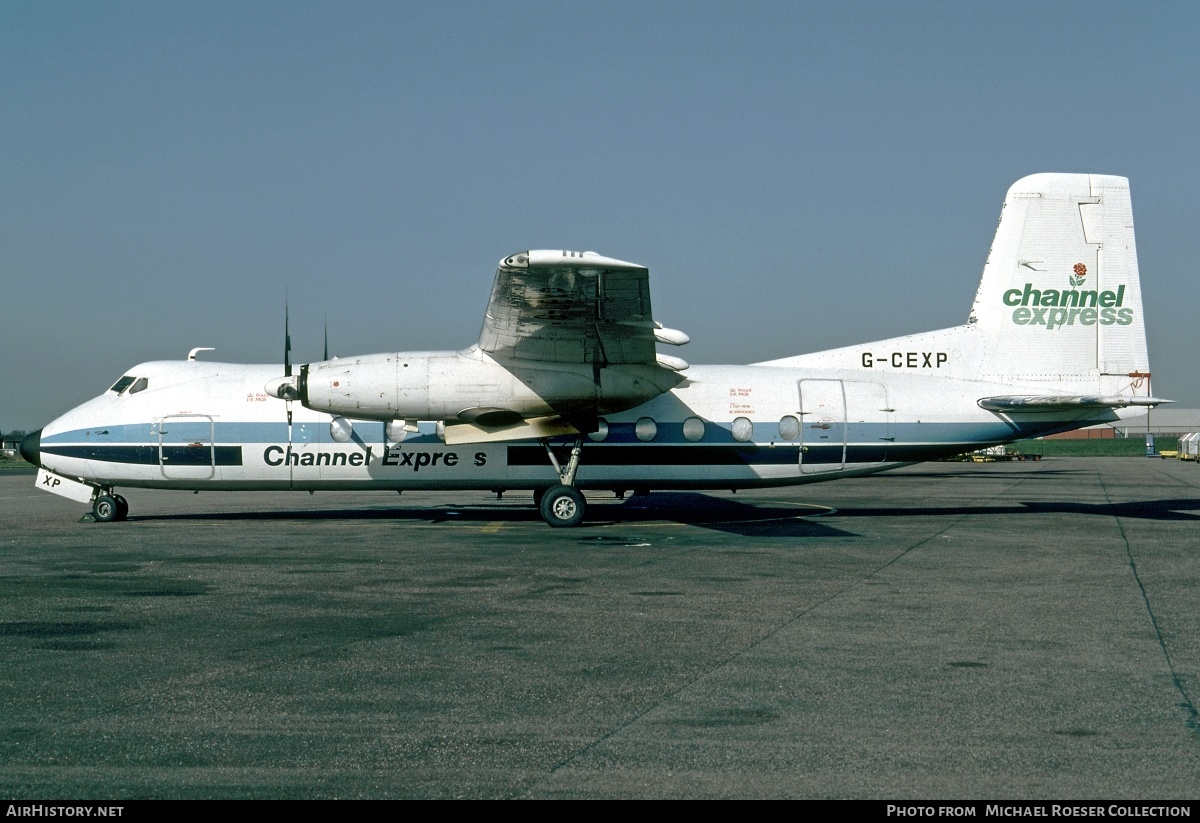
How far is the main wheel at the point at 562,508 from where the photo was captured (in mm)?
19938

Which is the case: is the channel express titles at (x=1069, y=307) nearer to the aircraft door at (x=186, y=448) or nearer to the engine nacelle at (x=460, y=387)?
the engine nacelle at (x=460, y=387)

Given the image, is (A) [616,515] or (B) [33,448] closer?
(B) [33,448]

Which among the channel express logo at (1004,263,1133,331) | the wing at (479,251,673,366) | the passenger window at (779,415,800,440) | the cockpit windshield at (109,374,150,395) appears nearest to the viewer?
the wing at (479,251,673,366)

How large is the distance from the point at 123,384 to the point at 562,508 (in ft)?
→ 32.7

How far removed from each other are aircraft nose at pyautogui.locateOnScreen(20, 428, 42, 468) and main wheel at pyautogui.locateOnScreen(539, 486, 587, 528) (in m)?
10.7

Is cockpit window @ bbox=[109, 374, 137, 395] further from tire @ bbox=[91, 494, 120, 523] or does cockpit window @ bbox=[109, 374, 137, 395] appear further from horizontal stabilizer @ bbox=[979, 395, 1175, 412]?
horizontal stabilizer @ bbox=[979, 395, 1175, 412]

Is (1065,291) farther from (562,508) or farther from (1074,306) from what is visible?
(562,508)

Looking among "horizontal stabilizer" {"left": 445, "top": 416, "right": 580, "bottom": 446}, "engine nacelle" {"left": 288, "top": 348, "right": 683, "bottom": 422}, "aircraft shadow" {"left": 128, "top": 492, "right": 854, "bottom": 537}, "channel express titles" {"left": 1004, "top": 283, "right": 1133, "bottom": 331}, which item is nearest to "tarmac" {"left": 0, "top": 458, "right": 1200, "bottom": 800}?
"engine nacelle" {"left": 288, "top": 348, "right": 683, "bottom": 422}

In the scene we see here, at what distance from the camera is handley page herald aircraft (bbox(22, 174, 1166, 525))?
823 inches

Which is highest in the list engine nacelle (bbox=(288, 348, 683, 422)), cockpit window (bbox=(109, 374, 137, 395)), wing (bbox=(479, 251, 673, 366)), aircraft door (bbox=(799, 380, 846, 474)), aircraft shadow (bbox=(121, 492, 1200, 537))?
wing (bbox=(479, 251, 673, 366))

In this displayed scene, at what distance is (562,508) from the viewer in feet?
65.6

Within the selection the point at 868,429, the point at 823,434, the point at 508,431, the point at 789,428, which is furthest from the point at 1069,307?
the point at 508,431

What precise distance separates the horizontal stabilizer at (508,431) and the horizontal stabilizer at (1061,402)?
879 cm
